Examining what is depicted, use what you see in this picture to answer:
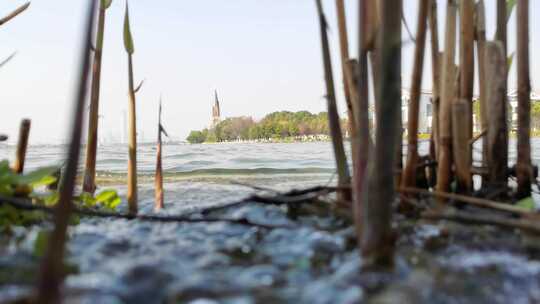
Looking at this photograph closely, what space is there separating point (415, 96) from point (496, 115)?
29 cm

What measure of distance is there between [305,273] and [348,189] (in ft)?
1.71

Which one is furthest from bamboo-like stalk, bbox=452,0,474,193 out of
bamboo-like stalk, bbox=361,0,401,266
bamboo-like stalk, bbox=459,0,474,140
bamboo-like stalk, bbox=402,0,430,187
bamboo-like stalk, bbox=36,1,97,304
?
bamboo-like stalk, bbox=36,1,97,304

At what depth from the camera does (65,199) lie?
545mm

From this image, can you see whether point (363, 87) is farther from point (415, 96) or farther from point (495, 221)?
point (415, 96)

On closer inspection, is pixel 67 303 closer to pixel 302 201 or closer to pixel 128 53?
pixel 302 201

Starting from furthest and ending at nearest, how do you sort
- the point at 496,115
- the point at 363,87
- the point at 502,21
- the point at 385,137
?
the point at 502,21, the point at 496,115, the point at 363,87, the point at 385,137

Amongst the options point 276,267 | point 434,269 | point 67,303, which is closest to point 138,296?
point 67,303

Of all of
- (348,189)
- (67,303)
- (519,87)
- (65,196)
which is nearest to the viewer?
(65,196)

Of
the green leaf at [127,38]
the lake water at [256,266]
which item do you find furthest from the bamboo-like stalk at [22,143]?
the green leaf at [127,38]

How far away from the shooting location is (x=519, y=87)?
1.55 meters

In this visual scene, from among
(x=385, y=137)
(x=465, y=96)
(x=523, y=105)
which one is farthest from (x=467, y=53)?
(x=385, y=137)

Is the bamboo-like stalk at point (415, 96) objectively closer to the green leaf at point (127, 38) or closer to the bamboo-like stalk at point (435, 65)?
the bamboo-like stalk at point (435, 65)

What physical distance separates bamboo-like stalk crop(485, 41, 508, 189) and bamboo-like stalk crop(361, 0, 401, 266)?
873mm

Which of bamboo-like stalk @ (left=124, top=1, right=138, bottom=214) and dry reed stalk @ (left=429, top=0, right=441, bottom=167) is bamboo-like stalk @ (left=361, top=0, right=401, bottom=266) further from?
bamboo-like stalk @ (left=124, top=1, right=138, bottom=214)
